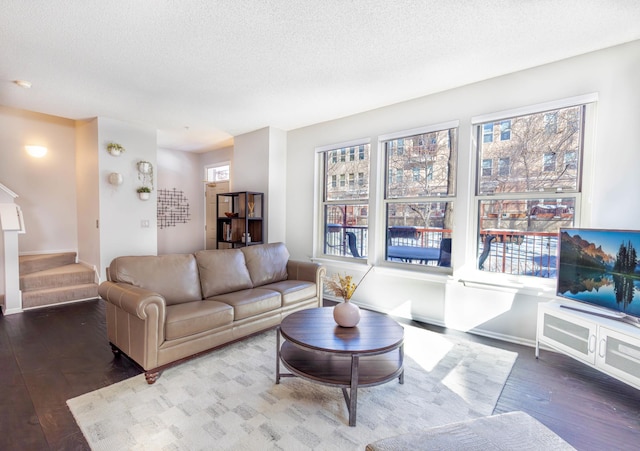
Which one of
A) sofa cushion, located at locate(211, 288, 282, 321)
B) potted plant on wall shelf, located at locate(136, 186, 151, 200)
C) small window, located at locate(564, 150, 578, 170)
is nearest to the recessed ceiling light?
potted plant on wall shelf, located at locate(136, 186, 151, 200)

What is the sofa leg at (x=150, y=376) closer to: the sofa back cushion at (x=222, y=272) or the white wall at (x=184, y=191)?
the sofa back cushion at (x=222, y=272)

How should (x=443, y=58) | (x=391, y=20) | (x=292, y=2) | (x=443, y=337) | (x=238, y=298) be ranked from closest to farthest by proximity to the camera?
1. (x=292, y=2)
2. (x=391, y=20)
3. (x=443, y=58)
4. (x=238, y=298)
5. (x=443, y=337)

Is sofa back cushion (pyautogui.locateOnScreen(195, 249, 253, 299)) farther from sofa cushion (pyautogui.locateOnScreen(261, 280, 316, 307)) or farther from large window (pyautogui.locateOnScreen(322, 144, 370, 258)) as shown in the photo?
large window (pyautogui.locateOnScreen(322, 144, 370, 258))

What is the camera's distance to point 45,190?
4848 mm

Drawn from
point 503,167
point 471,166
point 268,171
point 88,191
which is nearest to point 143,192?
point 88,191

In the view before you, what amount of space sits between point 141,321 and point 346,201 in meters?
2.98

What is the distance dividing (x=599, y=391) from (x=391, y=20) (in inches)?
122

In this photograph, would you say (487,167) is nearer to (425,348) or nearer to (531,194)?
(531,194)

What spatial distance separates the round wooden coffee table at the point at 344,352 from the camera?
73.9 inches

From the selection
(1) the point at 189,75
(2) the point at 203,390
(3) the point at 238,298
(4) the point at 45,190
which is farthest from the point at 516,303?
(4) the point at 45,190

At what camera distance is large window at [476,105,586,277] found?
2.79 metres

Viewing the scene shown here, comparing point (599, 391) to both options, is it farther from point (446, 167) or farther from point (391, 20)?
point (391, 20)

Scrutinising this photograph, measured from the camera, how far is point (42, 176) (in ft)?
15.8

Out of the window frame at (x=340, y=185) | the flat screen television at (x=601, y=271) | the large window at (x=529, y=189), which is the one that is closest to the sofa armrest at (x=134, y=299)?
the window frame at (x=340, y=185)
